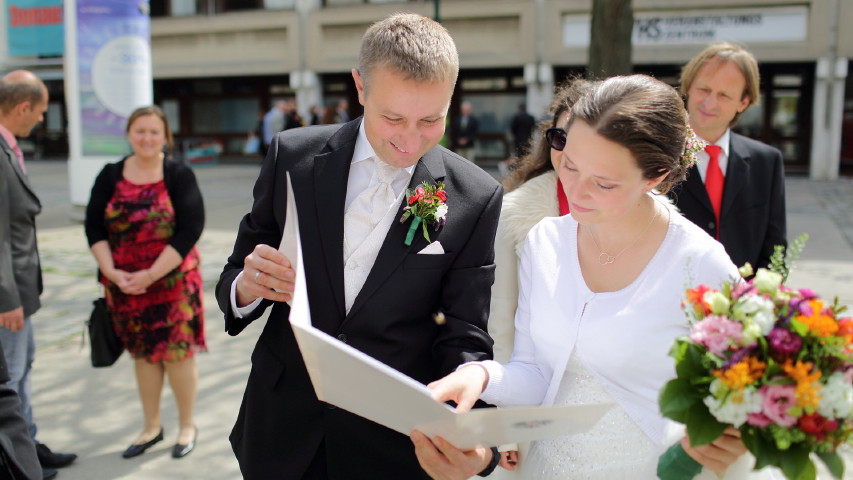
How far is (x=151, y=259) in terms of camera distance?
154 inches

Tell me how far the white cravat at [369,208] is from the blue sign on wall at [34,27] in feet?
76.9

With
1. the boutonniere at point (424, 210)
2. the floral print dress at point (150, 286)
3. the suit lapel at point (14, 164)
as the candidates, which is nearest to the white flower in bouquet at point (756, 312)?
the boutonniere at point (424, 210)

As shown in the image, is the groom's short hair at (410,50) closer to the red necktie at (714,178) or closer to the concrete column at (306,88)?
the red necktie at (714,178)

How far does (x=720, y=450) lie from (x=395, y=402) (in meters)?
0.69

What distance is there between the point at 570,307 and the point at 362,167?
2.29ft

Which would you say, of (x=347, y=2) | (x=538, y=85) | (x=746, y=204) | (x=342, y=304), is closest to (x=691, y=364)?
(x=342, y=304)

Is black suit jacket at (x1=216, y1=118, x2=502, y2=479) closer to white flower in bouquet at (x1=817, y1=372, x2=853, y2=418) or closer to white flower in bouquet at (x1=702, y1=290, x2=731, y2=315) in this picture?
white flower in bouquet at (x1=702, y1=290, x2=731, y2=315)

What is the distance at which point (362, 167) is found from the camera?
2.05 meters

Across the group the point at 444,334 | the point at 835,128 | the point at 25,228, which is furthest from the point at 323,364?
the point at 835,128

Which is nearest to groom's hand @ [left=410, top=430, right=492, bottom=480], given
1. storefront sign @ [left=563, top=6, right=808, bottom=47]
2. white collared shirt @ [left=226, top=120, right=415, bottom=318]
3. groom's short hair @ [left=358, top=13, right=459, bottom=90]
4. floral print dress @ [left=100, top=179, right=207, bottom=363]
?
white collared shirt @ [left=226, top=120, right=415, bottom=318]

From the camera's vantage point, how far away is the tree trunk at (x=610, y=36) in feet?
25.3

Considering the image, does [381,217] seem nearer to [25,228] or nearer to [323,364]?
[323,364]

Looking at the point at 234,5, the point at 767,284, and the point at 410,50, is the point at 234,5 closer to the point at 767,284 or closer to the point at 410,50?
the point at 410,50

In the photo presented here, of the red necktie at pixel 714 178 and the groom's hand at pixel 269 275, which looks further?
the red necktie at pixel 714 178
